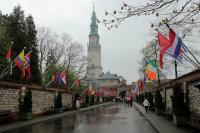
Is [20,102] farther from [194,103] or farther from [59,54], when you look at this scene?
[59,54]

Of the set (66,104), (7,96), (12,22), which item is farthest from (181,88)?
(12,22)

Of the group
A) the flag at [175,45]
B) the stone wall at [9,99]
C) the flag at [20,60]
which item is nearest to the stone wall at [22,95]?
the stone wall at [9,99]

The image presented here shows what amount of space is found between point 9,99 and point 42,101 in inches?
316

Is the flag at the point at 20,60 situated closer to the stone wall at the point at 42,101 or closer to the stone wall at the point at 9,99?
the stone wall at the point at 9,99

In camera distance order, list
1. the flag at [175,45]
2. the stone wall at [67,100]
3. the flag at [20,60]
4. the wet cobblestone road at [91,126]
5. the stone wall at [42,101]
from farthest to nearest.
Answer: the stone wall at [67,100], the stone wall at [42,101], the flag at [20,60], the wet cobblestone road at [91,126], the flag at [175,45]

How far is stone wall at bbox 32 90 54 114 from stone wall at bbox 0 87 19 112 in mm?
3978

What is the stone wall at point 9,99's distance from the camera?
21525mm

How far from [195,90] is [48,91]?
20000 millimetres

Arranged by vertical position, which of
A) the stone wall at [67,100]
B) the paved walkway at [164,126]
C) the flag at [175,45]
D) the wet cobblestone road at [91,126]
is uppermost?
the flag at [175,45]

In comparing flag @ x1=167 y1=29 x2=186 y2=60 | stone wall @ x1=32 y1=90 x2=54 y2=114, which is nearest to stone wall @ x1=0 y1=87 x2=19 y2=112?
stone wall @ x1=32 y1=90 x2=54 y2=114

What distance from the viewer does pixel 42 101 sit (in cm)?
3056

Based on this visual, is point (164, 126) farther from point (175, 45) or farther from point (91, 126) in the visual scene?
point (175, 45)

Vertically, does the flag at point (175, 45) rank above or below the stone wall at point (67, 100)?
above

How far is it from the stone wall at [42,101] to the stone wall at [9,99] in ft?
13.1
